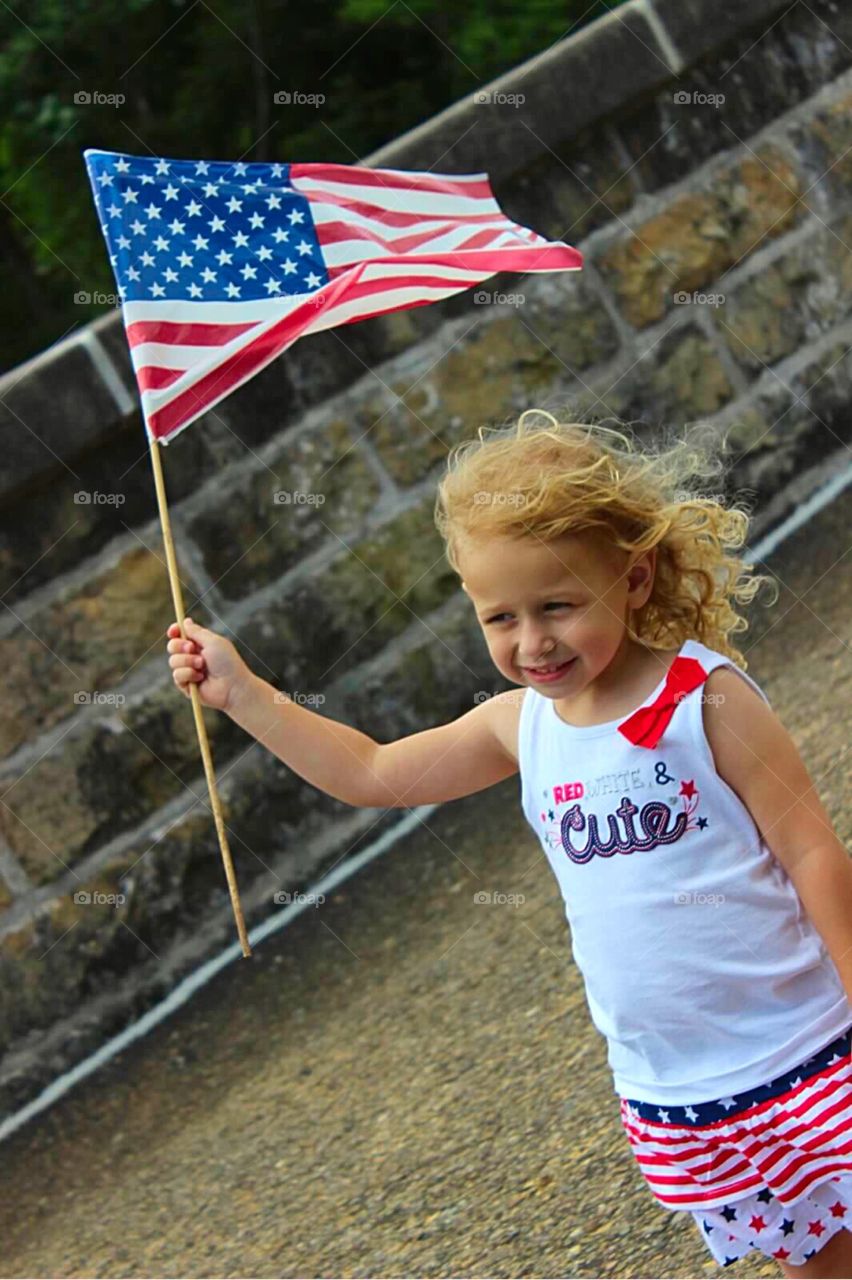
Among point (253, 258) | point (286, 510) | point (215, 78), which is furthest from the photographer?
point (215, 78)

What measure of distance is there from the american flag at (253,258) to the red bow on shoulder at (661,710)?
86 cm

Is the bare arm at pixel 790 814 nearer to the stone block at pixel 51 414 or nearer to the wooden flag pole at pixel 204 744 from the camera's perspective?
the wooden flag pole at pixel 204 744

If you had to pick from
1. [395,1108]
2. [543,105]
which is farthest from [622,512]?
[543,105]

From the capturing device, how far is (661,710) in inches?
82.0

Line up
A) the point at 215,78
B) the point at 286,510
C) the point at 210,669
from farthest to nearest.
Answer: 1. the point at 215,78
2. the point at 286,510
3. the point at 210,669

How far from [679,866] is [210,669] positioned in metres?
0.73

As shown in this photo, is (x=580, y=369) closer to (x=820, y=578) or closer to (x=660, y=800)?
(x=820, y=578)

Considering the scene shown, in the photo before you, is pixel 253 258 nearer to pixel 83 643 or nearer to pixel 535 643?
pixel 535 643

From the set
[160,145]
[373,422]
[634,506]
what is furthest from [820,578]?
[160,145]

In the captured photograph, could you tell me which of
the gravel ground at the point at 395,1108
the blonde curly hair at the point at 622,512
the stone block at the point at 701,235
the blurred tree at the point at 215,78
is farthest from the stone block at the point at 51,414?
the blurred tree at the point at 215,78

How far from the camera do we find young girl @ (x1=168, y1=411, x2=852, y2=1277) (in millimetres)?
2023

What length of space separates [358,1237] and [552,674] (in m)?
1.40

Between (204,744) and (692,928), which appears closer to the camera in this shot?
(692,928)

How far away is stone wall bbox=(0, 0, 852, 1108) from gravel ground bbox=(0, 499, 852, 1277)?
31cm
